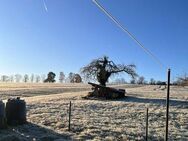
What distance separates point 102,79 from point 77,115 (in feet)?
70.1

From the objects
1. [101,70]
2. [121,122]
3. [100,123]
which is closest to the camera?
[100,123]

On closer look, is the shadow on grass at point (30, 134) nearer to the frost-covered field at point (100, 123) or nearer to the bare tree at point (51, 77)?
the frost-covered field at point (100, 123)

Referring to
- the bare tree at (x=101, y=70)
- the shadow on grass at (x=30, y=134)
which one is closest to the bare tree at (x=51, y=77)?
the bare tree at (x=101, y=70)

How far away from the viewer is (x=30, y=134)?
51.9ft

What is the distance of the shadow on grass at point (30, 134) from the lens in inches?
577

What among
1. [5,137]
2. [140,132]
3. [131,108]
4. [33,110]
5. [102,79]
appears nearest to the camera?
[5,137]

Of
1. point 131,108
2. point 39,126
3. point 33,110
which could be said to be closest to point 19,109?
point 39,126

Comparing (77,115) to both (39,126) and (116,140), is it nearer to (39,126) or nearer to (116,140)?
(39,126)

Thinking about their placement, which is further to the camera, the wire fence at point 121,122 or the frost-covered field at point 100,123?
the wire fence at point 121,122

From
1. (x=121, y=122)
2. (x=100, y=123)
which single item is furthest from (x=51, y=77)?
(x=100, y=123)

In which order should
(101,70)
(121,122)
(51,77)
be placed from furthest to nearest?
(51,77) → (101,70) → (121,122)

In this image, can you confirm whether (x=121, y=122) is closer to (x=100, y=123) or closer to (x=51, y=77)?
(x=100, y=123)

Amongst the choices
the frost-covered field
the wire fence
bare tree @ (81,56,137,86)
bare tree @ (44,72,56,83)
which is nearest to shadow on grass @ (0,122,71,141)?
the frost-covered field

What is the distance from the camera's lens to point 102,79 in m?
44.0
